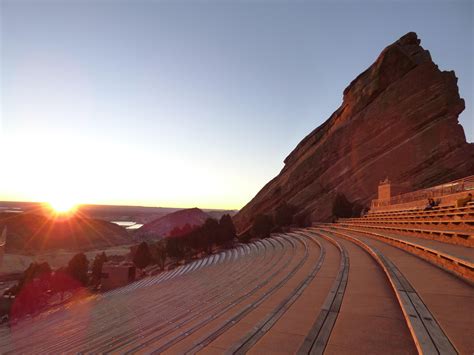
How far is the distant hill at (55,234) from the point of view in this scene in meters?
92.8

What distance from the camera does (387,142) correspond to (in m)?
46.4

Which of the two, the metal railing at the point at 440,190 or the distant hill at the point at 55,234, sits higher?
the metal railing at the point at 440,190

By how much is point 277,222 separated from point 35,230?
94107 millimetres

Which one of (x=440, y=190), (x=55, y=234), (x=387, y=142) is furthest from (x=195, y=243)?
(x=55, y=234)

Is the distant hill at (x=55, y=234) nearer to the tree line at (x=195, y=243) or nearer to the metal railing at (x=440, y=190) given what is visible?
the tree line at (x=195, y=243)

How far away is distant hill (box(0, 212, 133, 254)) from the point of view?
3654 inches

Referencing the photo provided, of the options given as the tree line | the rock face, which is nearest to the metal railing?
the rock face

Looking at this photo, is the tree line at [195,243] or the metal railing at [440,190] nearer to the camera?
the metal railing at [440,190]

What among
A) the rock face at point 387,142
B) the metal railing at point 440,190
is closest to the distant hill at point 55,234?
the rock face at point 387,142

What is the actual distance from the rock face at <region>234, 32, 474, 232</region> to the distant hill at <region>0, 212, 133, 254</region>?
71014 mm

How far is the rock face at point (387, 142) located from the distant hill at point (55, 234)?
→ 71014 millimetres

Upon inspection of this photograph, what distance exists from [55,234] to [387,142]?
105 meters

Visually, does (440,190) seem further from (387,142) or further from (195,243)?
(195,243)

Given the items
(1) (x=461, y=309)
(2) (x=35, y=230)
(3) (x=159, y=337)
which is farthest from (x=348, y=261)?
(2) (x=35, y=230)
